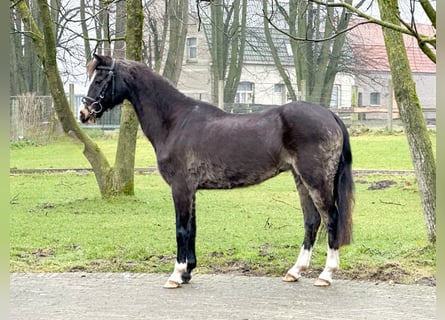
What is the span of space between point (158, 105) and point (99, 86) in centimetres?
60

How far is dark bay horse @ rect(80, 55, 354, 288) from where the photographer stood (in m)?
6.28

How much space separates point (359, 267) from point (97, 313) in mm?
2815

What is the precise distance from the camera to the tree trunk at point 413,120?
7152 millimetres

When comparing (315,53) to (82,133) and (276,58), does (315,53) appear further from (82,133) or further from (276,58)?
(82,133)

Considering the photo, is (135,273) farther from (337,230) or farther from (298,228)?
(298,228)

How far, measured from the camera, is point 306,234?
662 centimetres

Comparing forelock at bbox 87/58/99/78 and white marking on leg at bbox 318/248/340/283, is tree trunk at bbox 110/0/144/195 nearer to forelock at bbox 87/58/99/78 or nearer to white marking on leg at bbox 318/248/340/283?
forelock at bbox 87/58/99/78

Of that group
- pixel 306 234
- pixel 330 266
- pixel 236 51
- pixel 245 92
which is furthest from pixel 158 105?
pixel 236 51

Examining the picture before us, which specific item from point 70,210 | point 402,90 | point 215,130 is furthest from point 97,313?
point 70,210

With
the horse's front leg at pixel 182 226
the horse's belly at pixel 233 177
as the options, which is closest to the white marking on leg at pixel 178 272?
the horse's front leg at pixel 182 226

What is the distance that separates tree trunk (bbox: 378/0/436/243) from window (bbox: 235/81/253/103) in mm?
21010

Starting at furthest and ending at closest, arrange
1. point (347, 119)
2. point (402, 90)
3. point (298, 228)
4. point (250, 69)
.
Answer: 1. point (250, 69)
2. point (347, 119)
3. point (298, 228)
4. point (402, 90)

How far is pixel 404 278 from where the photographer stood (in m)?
6.52

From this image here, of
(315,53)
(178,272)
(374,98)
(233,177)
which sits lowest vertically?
(178,272)
